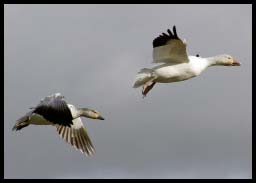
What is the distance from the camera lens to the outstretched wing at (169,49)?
18.6m

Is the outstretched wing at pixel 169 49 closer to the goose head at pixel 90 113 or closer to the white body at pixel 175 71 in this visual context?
the white body at pixel 175 71

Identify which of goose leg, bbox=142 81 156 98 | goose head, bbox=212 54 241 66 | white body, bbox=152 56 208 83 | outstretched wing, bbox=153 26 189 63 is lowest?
goose leg, bbox=142 81 156 98

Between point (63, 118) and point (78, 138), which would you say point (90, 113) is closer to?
point (78, 138)

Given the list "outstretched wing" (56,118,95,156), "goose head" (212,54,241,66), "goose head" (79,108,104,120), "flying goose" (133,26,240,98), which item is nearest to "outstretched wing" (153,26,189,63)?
"flying goose" (133,26,240,98)

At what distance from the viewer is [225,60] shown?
66.2 ft

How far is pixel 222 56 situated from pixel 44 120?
377 cm

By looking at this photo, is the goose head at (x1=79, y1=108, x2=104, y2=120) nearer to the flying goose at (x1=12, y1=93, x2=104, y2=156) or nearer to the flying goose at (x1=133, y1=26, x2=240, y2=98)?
the flying goose at (x1=12, y1=93, x2=104, y2=156)

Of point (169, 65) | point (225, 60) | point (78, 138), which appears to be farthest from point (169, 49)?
point (78, 138)

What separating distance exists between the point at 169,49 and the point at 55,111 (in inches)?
99.1

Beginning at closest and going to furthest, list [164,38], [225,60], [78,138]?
[164,38] < [225,60] < [78,138]

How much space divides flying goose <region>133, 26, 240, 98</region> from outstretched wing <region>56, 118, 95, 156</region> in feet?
9.53

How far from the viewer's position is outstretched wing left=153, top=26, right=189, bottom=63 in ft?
61.0

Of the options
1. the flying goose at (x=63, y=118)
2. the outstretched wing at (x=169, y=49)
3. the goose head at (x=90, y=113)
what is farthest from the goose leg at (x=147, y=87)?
the goose head at (x=90, y=113)

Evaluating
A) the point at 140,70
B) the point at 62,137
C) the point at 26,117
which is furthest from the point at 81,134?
the point at 140,70
